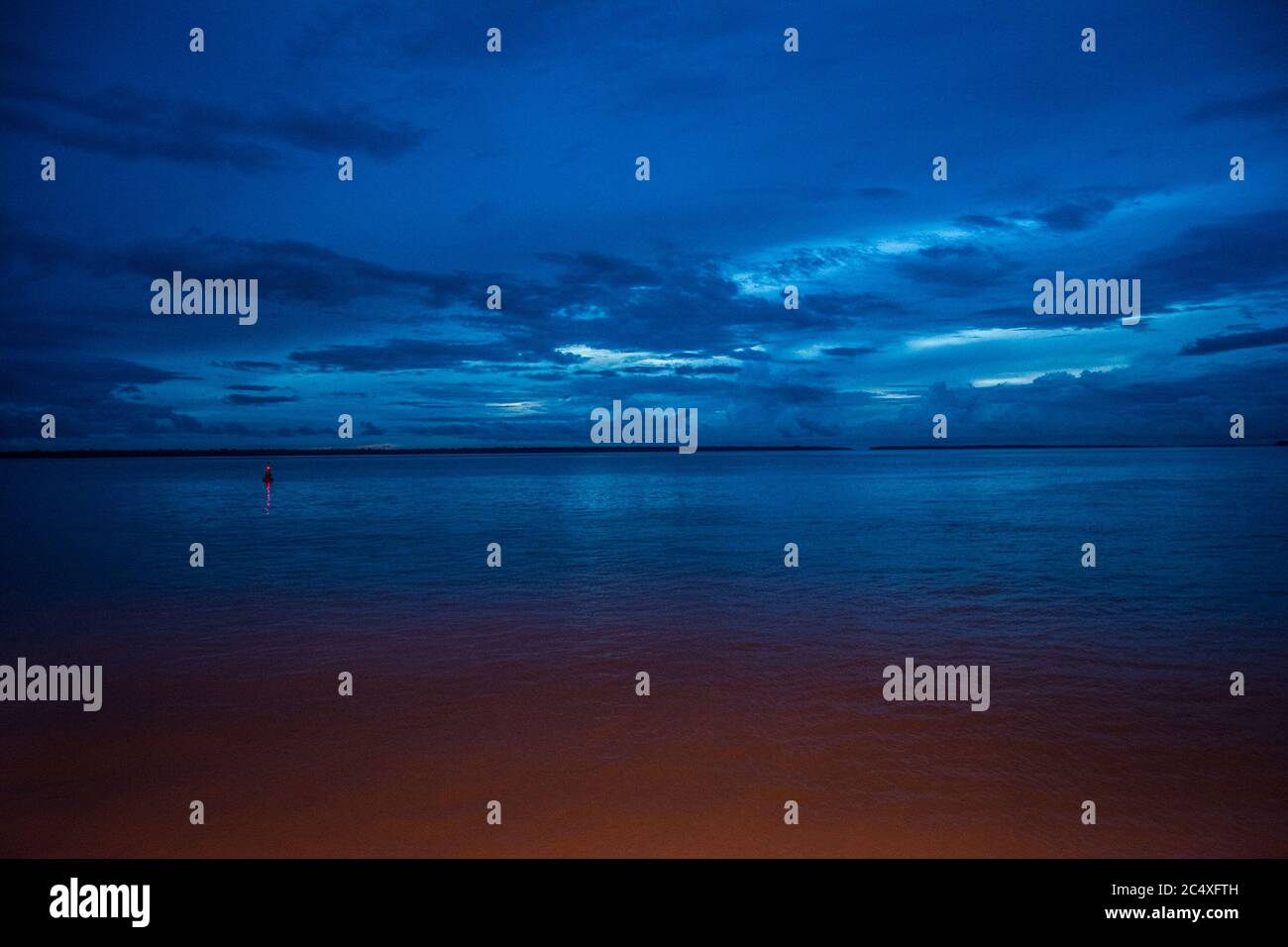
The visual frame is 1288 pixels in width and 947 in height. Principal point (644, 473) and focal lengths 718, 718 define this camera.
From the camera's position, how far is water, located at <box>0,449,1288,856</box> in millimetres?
6414

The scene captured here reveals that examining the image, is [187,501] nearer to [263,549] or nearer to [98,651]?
[263,549]

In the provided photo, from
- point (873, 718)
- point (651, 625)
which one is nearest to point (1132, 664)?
point (873, 718)

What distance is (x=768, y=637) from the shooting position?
40.5 ft

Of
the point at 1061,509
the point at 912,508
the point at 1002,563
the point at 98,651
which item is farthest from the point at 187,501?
the point at 1061,509

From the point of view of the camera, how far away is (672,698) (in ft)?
30.9

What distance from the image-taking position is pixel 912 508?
3775cm

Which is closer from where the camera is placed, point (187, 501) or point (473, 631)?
point (473, 631)

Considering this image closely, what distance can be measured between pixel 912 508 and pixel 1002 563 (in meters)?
18.9

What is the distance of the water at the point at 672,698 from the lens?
253 inches
